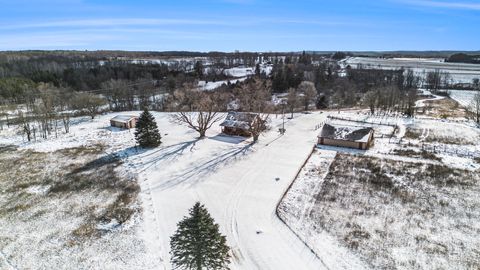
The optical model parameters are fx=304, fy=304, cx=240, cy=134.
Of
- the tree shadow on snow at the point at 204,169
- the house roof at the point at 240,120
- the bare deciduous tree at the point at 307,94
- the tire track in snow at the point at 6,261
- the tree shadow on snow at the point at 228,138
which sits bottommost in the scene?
the tire track in snow at the point at 6,261

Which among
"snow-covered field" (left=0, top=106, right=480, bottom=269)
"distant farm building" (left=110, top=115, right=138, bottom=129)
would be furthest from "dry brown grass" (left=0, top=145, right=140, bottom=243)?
"distant farm building" (left=110, top=115, right=138, bottom=129)

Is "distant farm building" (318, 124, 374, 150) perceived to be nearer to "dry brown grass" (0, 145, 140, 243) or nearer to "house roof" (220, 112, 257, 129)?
"house roof" (220, 112, 257, 129)

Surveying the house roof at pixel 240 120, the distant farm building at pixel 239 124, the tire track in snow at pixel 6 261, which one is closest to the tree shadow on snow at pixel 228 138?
the distant farm building at pixel 239 124

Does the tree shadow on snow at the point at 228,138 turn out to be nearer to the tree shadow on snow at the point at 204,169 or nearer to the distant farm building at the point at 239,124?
the distant farm building at the point at 239,124

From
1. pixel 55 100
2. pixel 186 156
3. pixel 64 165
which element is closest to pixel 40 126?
pixel 55 100

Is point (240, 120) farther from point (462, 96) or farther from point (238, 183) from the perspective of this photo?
point (462, 96)

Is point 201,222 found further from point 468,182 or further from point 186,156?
point 468,182

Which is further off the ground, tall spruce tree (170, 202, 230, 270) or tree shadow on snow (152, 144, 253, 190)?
tall spruce tree (170, 202, 230, 270)
